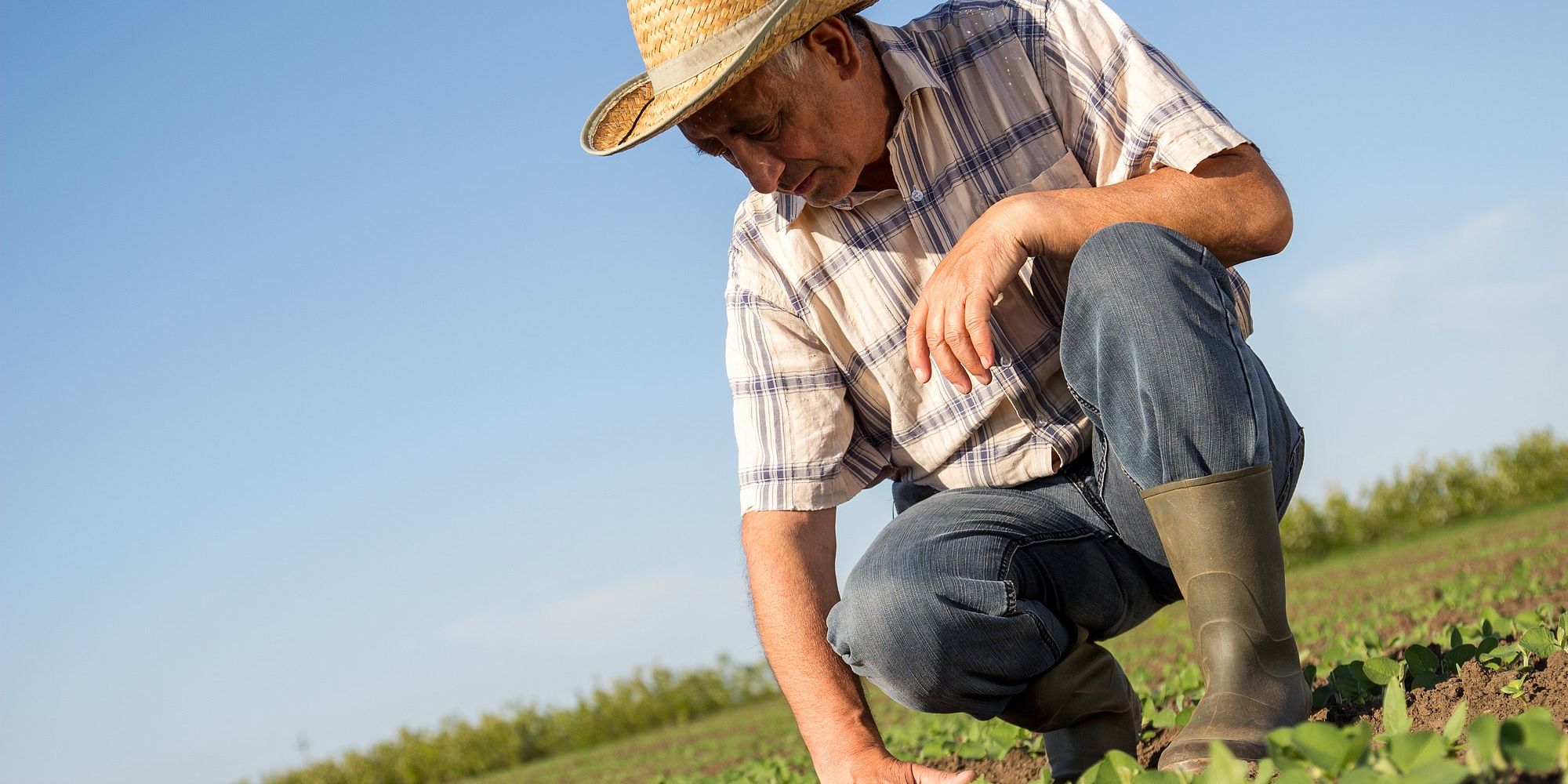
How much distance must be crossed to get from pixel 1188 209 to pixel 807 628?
1.09 m

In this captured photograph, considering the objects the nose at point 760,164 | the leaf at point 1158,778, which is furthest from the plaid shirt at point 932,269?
the leaf at point 1158,778

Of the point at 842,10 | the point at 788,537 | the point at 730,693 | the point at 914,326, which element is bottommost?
the point at 730,693

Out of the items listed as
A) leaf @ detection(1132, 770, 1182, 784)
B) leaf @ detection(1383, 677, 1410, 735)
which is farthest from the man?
leaf @ detection(1132, 770, 1182, 784)

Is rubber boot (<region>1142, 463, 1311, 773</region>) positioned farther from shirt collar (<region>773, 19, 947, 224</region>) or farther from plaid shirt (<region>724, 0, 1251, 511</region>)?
shirt collar (<region>773, 19, 947, 224</region>)

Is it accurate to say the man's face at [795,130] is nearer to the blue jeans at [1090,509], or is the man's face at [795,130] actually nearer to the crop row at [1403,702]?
the blue jeans at [1090,509]

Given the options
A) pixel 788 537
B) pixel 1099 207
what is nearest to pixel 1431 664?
pixel 1099 207

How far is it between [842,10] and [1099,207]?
2.38 feet

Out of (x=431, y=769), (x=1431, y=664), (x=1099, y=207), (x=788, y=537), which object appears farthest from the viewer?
(x=431, y=769)

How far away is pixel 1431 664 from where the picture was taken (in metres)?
2.37

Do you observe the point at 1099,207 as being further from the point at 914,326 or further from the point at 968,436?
the point at 968,436

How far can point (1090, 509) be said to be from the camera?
246 centimetres

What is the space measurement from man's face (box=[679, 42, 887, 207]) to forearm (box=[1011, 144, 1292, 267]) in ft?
1.61

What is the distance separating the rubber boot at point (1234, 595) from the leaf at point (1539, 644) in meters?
0.56

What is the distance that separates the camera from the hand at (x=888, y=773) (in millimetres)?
1966
